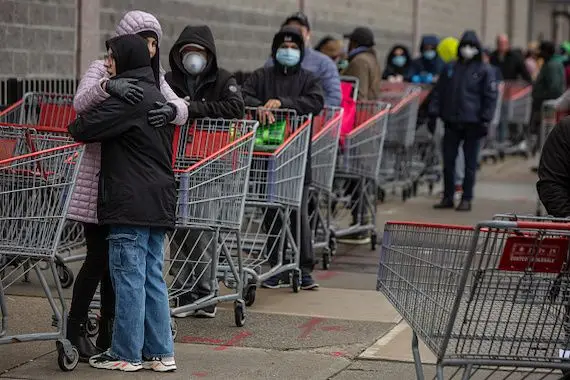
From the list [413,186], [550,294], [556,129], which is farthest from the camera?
[413,186]

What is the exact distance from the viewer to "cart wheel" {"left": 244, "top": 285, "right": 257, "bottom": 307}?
8844 millimetres

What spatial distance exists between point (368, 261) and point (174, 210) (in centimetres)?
457

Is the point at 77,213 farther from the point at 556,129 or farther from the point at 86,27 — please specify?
the point at 86,27

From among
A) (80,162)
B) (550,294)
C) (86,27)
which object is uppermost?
(86,27)

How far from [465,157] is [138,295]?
28.4 ft

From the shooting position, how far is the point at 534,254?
5.10m

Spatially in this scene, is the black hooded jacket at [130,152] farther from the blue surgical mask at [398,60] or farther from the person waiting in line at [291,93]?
the blue surgical mask at [398,60]

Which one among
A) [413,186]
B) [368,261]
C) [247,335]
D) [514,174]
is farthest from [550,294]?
[514,174]

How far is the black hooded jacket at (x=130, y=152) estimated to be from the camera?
666 cm

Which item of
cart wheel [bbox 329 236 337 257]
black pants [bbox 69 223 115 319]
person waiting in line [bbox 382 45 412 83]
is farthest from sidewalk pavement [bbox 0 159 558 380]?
person waiting in line [bbox 382 45 412 83]

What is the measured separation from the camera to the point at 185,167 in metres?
8.13

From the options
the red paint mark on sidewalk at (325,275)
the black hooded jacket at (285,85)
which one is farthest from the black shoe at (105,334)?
the red paint mark on sidewalk at (325,275)

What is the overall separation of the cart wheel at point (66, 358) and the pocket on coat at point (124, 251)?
51 cm

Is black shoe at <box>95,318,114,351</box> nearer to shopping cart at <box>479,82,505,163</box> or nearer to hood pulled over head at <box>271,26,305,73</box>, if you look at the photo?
hood pulled over head at <box>271,26,305,73</box>
